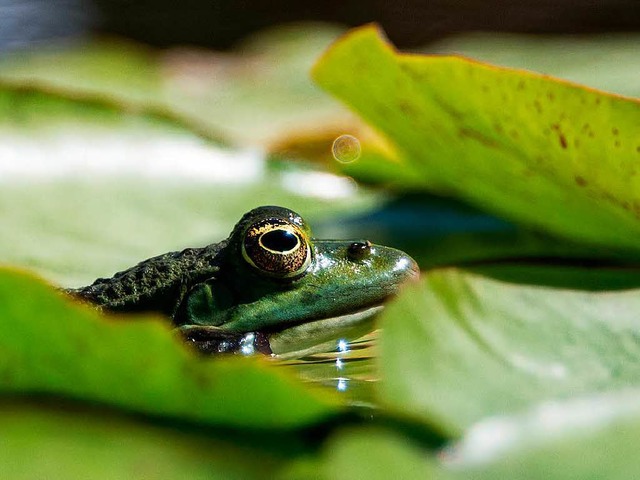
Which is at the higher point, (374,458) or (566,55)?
(566,55)

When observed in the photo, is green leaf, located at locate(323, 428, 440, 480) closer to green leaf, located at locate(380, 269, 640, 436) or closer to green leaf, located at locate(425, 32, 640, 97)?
green leaf, located at locate(380, 269, 640, 436)

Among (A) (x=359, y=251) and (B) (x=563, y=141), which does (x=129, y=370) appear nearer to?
(A) (x=359, y=251)

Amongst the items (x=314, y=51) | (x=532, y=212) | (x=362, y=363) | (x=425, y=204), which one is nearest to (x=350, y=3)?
(x=314, y=51)

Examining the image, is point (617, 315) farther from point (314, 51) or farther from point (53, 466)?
point (314, 51)

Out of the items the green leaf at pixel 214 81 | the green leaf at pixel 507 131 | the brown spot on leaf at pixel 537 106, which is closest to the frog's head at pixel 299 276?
the green leaf at pixel 507 131

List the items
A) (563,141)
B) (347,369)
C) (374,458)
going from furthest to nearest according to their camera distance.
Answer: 1. (563,141)
2. (347,369)
3. (374,458)

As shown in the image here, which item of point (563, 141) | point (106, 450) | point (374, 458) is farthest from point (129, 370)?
point (563, 141)
